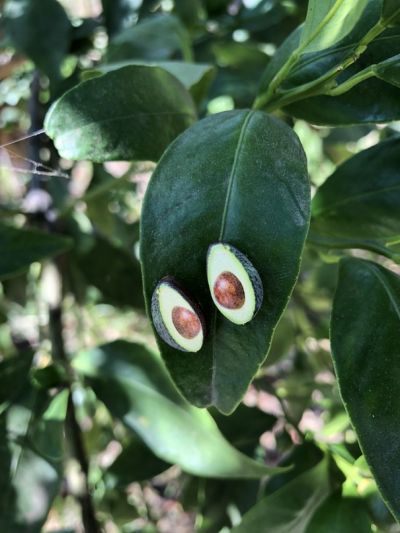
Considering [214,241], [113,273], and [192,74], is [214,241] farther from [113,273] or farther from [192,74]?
[113,273]

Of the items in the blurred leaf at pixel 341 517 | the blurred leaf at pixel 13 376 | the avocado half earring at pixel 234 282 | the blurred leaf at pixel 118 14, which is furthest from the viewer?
the blurred leaf at pixel 118 14

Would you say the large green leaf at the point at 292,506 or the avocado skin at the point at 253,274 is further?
the large green leaf at the point at 292,506

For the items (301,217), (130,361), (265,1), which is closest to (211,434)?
(130,361)

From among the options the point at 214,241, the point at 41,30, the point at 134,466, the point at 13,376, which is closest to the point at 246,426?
the point at 134,466

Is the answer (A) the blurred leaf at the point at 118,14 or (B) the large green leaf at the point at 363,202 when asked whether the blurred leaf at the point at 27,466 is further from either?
(A) the blurred leaf at the point at 118,14

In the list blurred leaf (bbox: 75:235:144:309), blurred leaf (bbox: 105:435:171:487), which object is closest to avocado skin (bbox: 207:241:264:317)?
blurred leaf (bbox: 105:435:171:487)

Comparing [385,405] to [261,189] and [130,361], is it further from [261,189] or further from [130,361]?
[130,361]

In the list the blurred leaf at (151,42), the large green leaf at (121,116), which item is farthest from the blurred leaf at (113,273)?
the large green leaf at (121,116)
